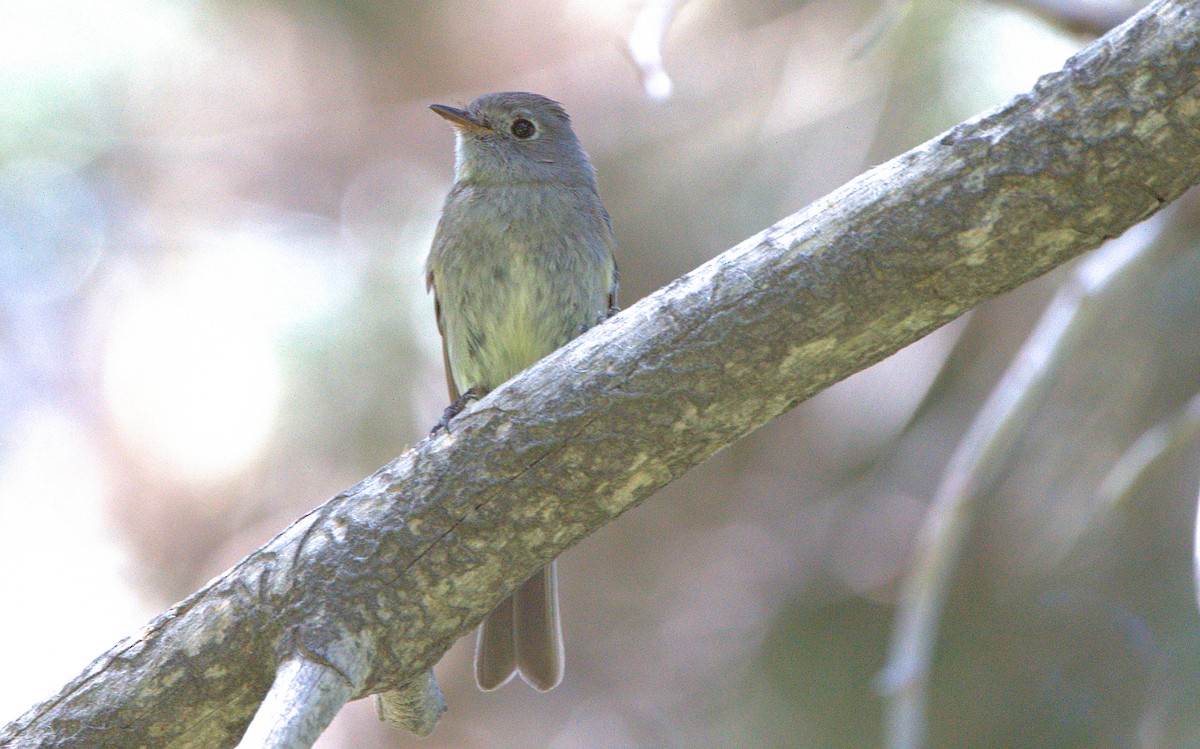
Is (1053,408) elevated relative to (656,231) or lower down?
lower down

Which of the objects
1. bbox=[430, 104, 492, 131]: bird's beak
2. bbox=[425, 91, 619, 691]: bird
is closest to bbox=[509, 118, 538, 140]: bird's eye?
bbox=[430, 104, 492, 131]: bird's beak

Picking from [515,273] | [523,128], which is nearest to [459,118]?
[523,128]

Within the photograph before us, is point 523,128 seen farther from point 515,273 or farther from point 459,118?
point 515,273

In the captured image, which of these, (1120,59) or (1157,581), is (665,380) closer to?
(1120,59)

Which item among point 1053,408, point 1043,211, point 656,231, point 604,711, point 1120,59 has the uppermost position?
point 656,231

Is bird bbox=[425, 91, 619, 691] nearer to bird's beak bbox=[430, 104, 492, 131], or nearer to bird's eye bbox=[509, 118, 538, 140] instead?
bird's beak bbox=[430, 104, 492, 131]

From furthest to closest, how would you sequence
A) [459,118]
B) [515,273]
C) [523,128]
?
[523,128] < [459,118] < [515,273]

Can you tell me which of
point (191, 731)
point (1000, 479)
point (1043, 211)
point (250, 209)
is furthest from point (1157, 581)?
point (250, 209)
